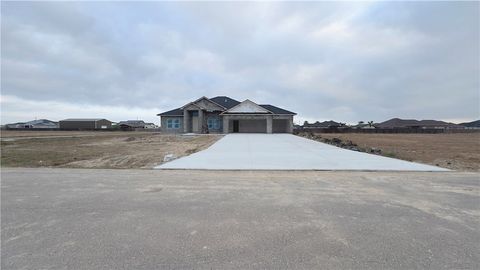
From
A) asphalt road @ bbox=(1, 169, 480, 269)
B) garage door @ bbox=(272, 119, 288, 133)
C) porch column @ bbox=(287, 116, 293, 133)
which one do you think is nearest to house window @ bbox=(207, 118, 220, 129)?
garage door @ bbox=(272, 119, 288, 133)

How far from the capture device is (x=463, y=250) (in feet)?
10.7

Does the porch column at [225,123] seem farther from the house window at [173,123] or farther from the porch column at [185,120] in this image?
the house window at [173,123]

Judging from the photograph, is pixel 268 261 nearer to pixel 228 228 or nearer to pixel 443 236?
pixel 228 228

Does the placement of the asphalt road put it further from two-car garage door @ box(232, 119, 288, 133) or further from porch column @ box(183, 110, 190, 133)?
two-car garage door @ box(232, 119, 288, 133)

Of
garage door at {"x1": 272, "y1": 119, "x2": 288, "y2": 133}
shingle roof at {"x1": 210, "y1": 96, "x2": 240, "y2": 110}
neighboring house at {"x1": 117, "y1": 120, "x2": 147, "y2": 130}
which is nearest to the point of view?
garage door at {"x1": 272, "y1": 119, "x2": 288, "y2": 133}

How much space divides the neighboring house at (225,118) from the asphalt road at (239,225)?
30.9m

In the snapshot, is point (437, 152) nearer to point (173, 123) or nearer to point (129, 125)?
point (173, 123)

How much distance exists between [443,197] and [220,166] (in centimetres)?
647

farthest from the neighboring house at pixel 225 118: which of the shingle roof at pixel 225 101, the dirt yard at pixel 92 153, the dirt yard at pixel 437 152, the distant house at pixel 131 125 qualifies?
the distant house at pixel 131 125

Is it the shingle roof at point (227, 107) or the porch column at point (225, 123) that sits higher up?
the shingle roof at point (227, 107)

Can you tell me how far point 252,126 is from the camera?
39625 mm

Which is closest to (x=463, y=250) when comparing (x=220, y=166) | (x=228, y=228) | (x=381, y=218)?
(x=381, y=218)

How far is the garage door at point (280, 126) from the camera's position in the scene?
133 ft

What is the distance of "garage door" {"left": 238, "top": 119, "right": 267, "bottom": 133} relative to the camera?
129 ft
